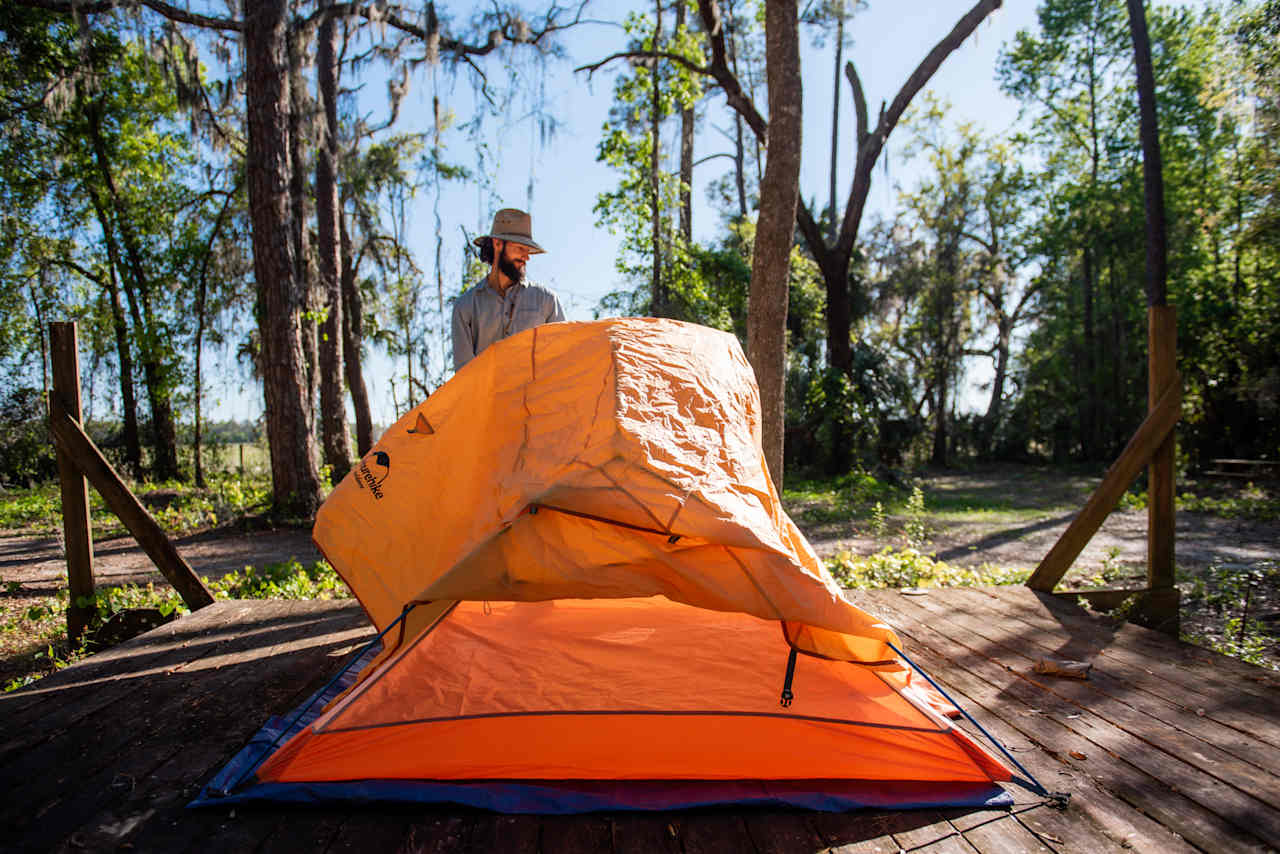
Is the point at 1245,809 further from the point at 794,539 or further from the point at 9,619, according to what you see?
the point at 9,619

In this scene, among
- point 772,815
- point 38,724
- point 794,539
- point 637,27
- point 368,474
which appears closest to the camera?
point 772,815

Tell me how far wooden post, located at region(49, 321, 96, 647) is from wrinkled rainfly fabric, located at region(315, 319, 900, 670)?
2.24 m

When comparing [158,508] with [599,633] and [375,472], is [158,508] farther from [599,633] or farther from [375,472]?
[599,633]

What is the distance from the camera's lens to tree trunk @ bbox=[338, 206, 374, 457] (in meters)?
15.6

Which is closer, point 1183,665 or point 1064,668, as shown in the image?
point 1064,668

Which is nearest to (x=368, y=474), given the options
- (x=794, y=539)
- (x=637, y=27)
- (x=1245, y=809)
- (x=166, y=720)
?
(x=166, y=720)

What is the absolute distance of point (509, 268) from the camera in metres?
3.43

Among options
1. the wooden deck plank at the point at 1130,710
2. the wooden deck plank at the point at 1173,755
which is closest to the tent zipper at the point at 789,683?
the wooden deck plank at the point at 1173,755

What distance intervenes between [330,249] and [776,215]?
9.41m

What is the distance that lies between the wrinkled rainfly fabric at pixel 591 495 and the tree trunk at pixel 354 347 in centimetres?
1395

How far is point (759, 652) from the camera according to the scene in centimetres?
257

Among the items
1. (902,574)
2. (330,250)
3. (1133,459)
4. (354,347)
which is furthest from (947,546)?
(354,347)

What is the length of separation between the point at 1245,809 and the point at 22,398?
773 inches

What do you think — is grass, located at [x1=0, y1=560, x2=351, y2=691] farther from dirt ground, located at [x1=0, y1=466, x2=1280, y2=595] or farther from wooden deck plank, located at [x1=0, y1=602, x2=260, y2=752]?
dirt ground, located at [x1=0, y1=466, x2=1280, y2=595]
